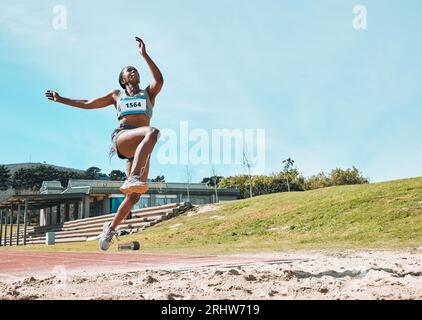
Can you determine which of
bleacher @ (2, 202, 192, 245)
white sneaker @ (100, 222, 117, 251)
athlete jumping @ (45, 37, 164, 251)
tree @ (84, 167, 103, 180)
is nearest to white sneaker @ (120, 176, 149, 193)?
athlete jumping @ (45, 37, 164, 251)

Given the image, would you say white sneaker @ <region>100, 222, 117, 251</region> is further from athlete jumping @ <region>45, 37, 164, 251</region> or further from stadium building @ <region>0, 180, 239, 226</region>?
stadium building @ <region>0, 180, 239, 226</region>

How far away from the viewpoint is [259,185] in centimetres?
7494

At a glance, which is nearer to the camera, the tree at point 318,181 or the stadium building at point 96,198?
the stadium building at point 96,198

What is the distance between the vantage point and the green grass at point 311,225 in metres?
13.1

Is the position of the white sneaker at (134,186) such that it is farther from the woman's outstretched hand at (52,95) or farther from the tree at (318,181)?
the tree at (318,181)

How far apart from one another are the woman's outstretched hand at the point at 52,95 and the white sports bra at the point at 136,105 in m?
0.89

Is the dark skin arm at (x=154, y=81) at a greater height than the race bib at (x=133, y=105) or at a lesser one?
greater

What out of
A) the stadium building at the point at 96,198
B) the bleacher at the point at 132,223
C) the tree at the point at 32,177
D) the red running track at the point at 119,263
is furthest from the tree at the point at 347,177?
the red running track at the point at 119,263

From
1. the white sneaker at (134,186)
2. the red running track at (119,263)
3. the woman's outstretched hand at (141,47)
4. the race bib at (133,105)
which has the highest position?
the woman's outstretched hand at (141,47)

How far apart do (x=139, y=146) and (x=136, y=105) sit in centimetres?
73

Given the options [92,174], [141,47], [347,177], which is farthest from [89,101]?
[92,174]

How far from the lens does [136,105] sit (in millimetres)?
5035

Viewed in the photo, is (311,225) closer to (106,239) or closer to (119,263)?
(119,263)
